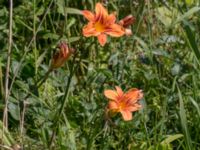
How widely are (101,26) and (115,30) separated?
1.5 inches

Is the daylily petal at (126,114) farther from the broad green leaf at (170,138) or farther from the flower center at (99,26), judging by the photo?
the broad green leaf at (170,138)

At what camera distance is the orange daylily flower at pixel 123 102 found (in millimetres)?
1553

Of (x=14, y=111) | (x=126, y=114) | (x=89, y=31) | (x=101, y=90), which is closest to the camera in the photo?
(x=89, y=31)

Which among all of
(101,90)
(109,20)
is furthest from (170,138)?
(109,20)

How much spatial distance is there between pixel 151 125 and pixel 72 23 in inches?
22.8

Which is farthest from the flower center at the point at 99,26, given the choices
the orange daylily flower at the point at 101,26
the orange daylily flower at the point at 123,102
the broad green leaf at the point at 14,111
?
the broad green leaf at the point at 14,111

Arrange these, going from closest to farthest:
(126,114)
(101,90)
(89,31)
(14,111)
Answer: (89,31) < (126,114) < (14,111) < (101,90)

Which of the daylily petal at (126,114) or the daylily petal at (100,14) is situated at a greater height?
the daylily petal at (100,14)

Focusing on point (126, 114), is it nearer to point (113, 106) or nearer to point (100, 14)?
point (113, 106)

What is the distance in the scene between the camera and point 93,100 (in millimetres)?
2043

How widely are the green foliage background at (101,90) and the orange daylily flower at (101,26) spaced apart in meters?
0.16

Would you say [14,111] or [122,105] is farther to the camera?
[14,111]

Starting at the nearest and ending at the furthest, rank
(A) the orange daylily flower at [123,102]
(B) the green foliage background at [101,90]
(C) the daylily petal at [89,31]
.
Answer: (C) the daylily petal at [89,31], (A) the orange daylily flower at [123,102], (B) the green foliage background at [101,90]

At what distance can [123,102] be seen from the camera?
1592 millimetres
